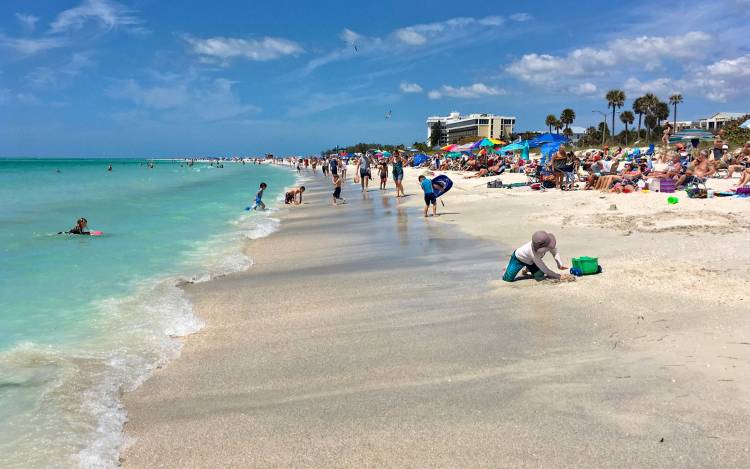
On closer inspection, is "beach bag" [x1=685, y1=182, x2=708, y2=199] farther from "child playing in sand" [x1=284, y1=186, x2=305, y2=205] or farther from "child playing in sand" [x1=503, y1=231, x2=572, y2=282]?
"child playing in sand" [x1=284, y1=186, x2=305, y2=205]

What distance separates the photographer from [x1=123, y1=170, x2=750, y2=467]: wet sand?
10.4 ft

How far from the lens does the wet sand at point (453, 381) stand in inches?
125

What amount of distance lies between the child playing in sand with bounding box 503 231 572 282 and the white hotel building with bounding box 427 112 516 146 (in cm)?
12167

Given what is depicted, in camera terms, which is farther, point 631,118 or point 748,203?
point 631,118

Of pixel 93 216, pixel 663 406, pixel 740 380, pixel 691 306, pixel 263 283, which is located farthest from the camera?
pixel 93 216

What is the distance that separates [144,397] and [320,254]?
587cm

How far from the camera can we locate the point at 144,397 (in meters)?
4.18

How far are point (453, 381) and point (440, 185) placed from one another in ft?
35.1

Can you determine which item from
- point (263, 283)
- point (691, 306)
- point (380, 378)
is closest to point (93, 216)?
point (263, 283)

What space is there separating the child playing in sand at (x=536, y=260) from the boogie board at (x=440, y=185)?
7464 mm

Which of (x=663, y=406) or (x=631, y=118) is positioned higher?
(x=631, y=118)

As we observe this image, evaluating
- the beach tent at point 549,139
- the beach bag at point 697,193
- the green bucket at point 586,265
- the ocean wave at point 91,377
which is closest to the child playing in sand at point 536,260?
the green bucket at point 586,265

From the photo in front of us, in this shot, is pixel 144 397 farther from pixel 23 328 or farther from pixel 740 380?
pixel 740 380

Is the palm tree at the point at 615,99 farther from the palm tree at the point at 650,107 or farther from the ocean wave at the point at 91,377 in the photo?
the ocean wave at the point at 91,377
